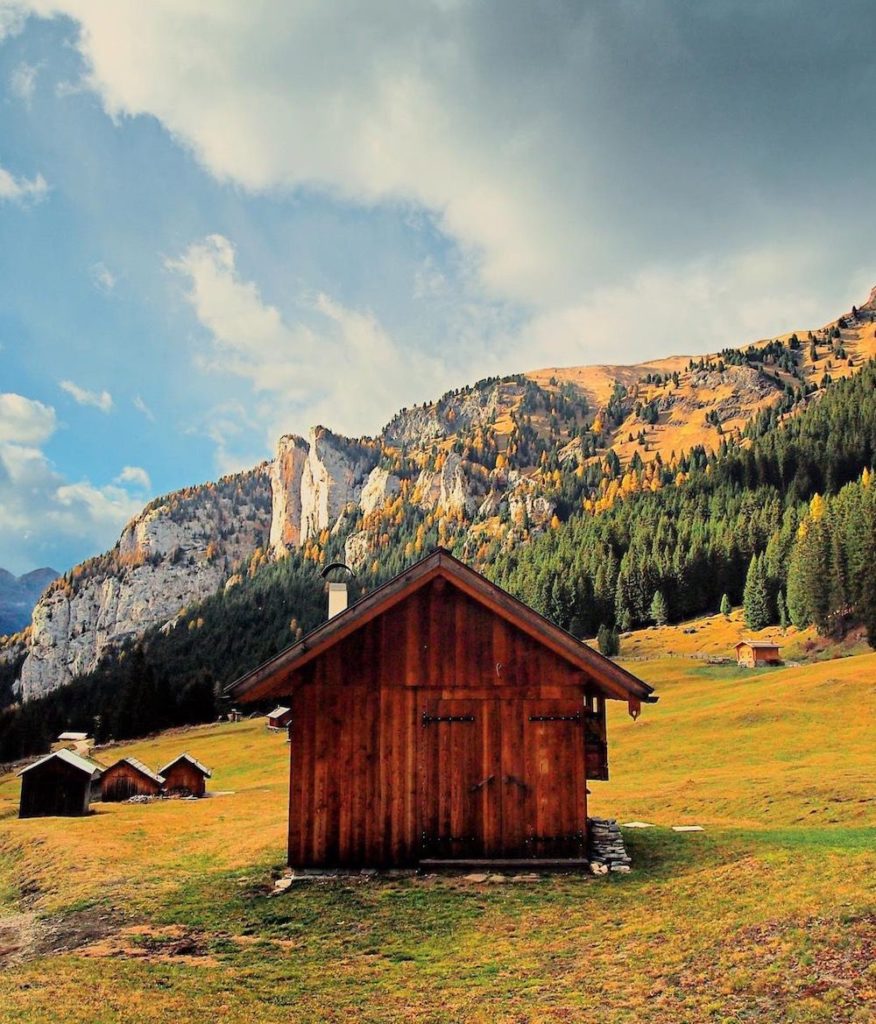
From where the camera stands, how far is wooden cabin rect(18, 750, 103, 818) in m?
53.8

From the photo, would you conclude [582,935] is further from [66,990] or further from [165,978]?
[66,990]

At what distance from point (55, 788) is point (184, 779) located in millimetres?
10159

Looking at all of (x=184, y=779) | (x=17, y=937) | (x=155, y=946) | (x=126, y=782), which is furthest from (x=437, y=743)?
(x=126, y=782)

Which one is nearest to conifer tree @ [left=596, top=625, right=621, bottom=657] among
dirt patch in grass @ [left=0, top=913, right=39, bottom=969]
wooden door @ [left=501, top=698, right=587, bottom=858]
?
wooden door @ [left=501, top=698, right=587, bottom=858]

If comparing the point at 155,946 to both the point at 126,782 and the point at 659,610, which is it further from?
the point at 659,610

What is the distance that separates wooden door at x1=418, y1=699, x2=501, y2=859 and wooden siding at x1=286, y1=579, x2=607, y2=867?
24mm

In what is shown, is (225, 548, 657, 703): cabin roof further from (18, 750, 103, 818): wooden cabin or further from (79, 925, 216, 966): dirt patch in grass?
(18, 750, 103, 818): wooden cabin

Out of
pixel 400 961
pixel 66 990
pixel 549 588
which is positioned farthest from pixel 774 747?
pixel 549 588

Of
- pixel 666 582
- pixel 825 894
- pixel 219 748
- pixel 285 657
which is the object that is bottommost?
pixel 219 748

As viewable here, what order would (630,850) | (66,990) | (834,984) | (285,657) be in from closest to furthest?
(834,984)
(66,990)
(285,657)
(630,850)

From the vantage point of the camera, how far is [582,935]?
41.9 ft

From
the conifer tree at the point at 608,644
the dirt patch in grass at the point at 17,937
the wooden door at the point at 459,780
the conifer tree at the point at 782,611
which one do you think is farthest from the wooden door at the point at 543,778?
the conifer tree at the point at 782,611

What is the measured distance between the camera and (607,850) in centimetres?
1908

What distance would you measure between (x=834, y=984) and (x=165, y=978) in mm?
9452
